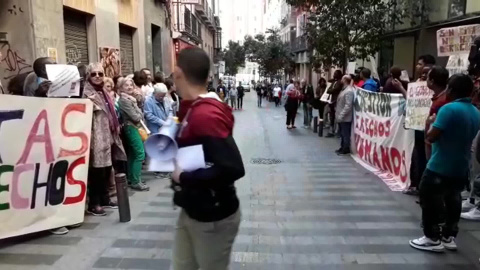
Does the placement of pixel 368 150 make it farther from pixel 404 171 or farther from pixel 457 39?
pixel 457 39

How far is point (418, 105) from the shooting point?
6156 millimetres

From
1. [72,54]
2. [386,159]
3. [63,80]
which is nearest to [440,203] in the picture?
[386,159]

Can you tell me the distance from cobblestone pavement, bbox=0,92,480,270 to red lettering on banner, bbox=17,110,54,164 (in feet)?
2.88

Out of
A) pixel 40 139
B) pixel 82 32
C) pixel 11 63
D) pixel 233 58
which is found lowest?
pixel 40 139

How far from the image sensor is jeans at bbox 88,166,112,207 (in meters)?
5.59

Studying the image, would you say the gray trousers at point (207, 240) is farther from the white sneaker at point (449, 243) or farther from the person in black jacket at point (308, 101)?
the person in black jacket at point (308, 101)

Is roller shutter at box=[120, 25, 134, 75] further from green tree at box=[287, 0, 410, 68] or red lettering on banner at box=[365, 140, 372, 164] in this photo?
Answer: red lettering on banner at box=[365, 140, 372, 164]

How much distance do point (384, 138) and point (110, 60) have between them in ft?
23.5

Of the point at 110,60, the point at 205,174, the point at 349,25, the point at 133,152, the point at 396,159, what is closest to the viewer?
the point at 205,174

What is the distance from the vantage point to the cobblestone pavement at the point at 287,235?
166 inches

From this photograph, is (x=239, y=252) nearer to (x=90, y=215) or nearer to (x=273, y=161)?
(x=90, y=215)

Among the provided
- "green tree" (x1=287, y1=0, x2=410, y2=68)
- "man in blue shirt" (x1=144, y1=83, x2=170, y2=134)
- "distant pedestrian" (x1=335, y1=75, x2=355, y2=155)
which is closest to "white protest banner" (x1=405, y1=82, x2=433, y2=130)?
→ "distant pedestrian" (x1=335, y1=75, x2=355, y2=155)

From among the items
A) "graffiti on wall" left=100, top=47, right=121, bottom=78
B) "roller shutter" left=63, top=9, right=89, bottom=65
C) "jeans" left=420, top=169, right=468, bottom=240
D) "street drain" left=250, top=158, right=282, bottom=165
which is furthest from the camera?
"graffiti on wall" left=100, top=47, right=121, bottom=78

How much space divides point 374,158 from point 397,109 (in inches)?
54.2
